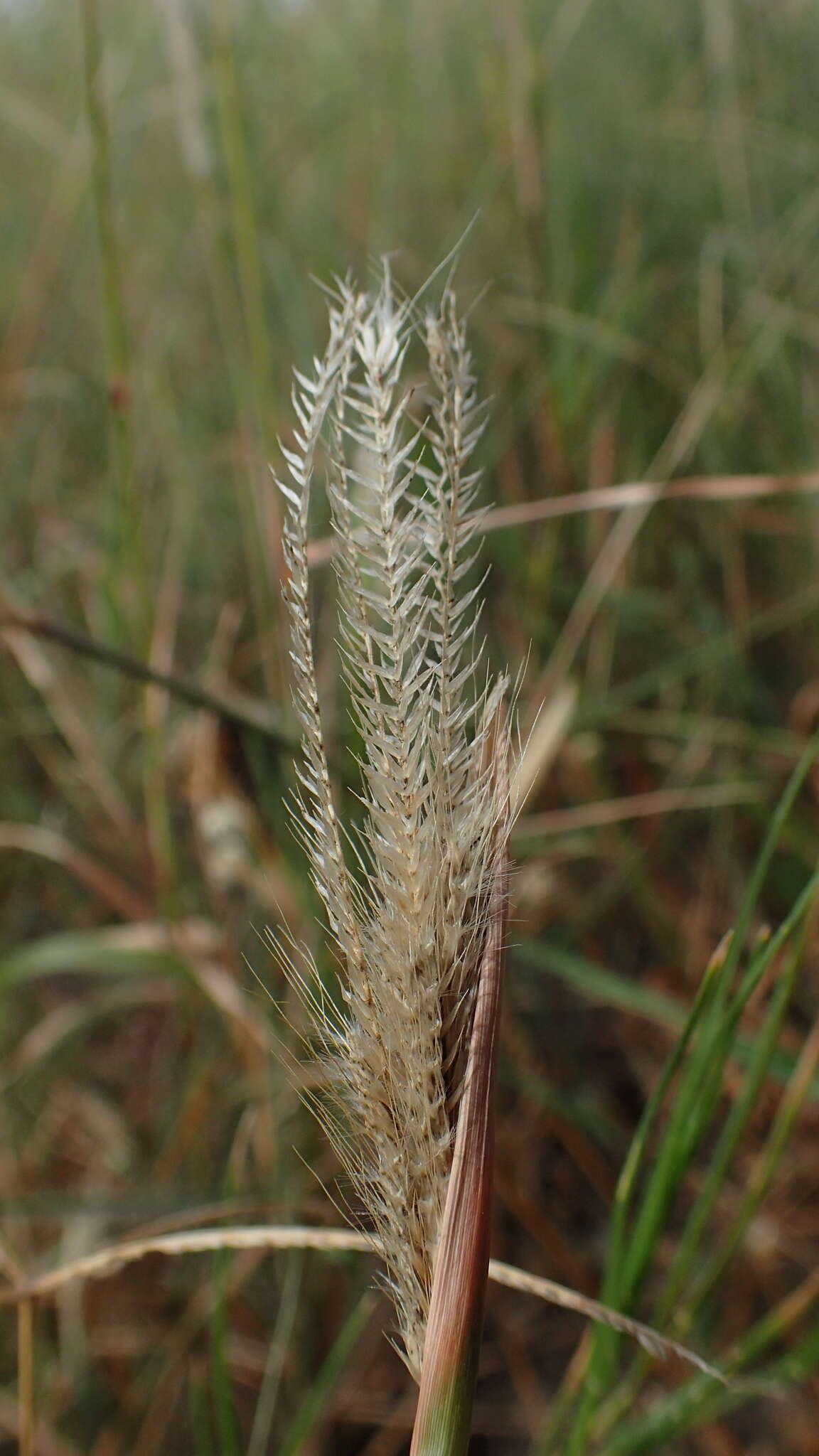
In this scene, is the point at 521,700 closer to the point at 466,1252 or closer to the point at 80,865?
the point at 80,865

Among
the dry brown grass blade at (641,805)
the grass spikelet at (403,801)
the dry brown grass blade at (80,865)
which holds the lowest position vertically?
the dry brown grass blade at (80,865)

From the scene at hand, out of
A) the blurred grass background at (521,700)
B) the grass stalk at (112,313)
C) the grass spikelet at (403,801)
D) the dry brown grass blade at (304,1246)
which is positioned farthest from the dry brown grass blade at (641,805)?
the grass spikelet at (403,801)

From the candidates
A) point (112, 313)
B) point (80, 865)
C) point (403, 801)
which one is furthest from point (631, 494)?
point (80, 865)

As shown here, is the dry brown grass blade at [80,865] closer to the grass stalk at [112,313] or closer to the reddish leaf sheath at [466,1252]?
the grass stalk at [112,313]

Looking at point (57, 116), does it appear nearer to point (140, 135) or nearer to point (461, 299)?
point (140, 135)

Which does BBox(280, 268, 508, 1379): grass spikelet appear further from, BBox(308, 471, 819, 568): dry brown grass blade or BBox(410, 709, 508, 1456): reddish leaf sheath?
BBox(308, 471, 819, 568): dry brown grass blade
